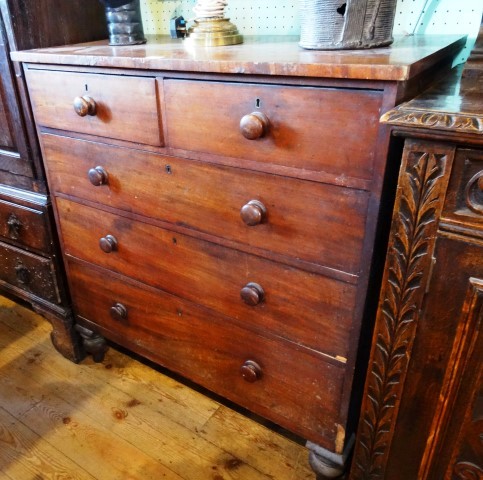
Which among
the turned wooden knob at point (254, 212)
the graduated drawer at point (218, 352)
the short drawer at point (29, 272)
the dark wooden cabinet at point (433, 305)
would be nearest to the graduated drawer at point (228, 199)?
the turned wooden knob at point (254, 212)

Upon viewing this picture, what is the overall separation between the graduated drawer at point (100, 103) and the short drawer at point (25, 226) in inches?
12.0

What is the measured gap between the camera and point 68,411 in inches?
54.6

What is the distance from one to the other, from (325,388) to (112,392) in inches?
30.1

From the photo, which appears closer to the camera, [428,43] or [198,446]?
[428,43]

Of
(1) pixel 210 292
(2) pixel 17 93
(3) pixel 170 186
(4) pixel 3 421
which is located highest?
(2) pixel 17 93

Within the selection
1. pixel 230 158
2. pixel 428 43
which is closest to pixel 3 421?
pixel 230 158

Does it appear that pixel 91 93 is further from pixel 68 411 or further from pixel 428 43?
pixel 68 411

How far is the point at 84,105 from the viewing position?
102cm

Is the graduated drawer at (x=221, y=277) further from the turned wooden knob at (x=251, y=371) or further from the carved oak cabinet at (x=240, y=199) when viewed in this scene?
the turned wooden knob at (x=251, y=371)

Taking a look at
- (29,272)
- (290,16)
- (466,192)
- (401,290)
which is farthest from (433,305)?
(29,272)

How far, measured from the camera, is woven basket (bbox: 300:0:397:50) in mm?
867

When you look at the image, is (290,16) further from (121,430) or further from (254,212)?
(121,430)

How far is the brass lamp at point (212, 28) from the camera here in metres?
1.07

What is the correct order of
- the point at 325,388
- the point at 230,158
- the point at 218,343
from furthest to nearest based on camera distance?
the point at 218,343 < the point at 325,388 < the point at 230,158
